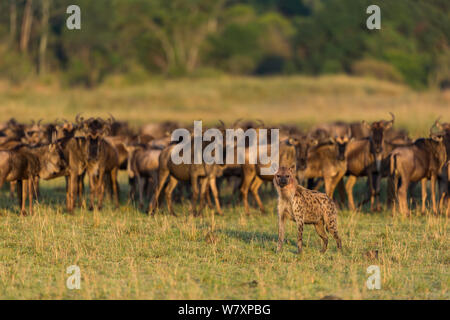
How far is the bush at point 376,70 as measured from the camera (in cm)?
6619

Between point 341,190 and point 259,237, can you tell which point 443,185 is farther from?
point 259,237

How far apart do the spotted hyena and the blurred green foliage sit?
171 feet

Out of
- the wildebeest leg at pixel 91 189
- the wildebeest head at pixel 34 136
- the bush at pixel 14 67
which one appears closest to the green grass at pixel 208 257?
the wildebeest leg at pixel 91 189

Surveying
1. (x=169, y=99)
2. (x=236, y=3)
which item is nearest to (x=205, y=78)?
(x=169, y=99)

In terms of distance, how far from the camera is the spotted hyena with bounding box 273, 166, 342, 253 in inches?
419

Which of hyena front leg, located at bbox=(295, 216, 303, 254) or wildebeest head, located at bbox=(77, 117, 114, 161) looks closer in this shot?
hyena front leg, located at bbox=(295, 216, 303, 254)

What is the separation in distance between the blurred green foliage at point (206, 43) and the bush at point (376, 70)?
10 centimetres

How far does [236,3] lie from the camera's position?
84.9m

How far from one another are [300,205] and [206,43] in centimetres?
6305

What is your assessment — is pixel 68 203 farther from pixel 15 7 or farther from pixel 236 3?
pixel 236 3

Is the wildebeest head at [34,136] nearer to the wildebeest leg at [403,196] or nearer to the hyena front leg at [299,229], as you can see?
the wildebeest leg at [403,196]

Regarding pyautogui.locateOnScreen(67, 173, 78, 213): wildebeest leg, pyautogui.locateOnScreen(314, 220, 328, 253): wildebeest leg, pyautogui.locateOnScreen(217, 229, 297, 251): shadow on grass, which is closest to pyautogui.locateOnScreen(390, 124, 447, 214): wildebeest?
pyautogui.locateOnScreen(217, 229, 297, 251): shadow on grass

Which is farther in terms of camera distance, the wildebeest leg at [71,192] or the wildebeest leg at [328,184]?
the wildebeest leg at [328,184]

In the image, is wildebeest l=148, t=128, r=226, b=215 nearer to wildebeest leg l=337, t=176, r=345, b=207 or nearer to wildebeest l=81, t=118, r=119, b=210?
wildebeest l=81, t=118, r=119, b=210
